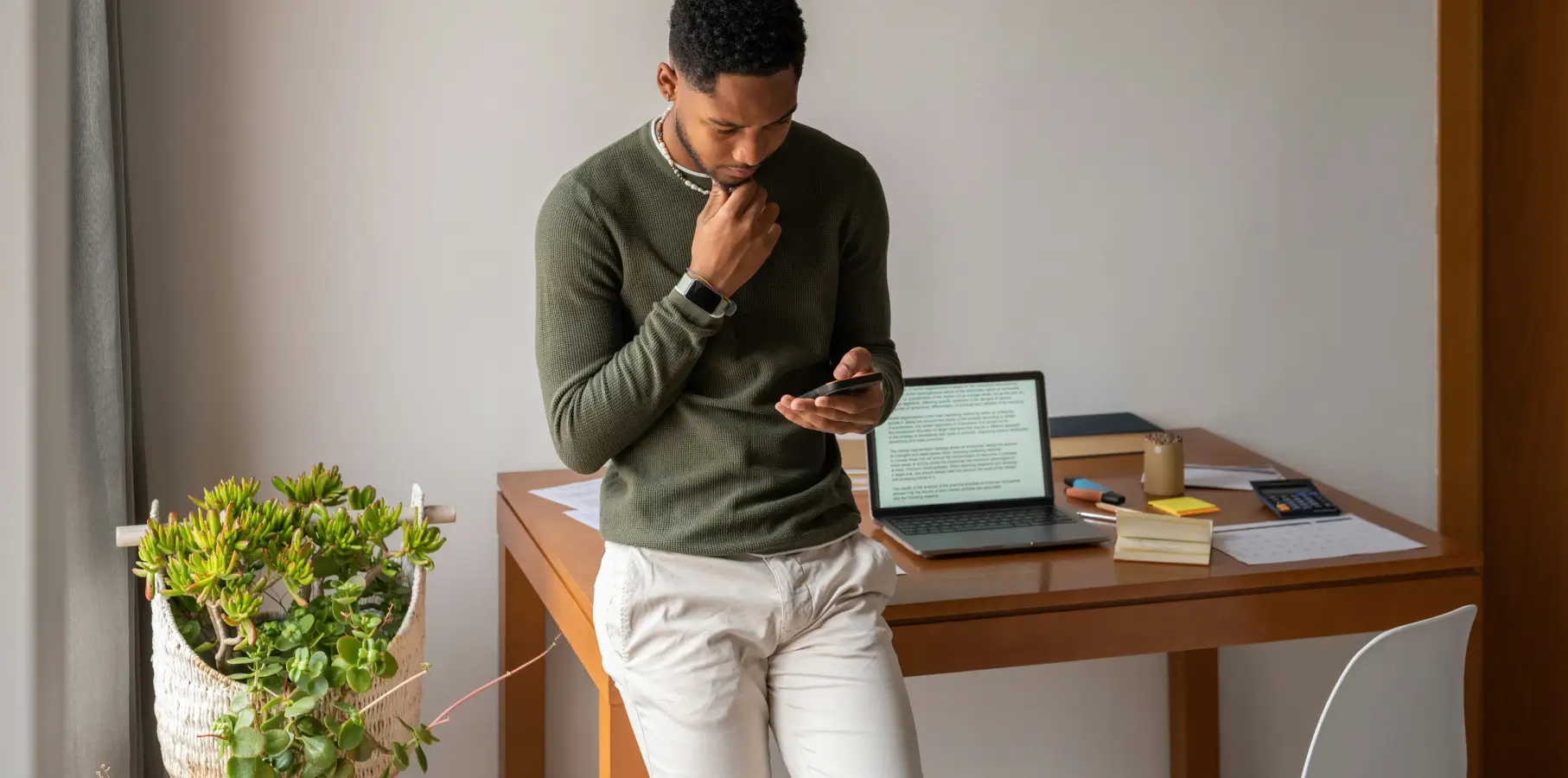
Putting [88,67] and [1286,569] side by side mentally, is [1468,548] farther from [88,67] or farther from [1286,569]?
[88,67]

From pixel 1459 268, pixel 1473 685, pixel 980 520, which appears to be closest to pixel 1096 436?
pixel 980 520

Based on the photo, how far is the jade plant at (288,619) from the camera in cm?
162

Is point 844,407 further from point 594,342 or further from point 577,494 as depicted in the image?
point 577,494

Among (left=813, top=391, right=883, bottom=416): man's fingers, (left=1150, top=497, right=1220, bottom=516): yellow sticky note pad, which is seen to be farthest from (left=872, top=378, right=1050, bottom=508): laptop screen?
(left=813, top=391, right=883, bottom=416): man's fingers

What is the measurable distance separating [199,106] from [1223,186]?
1.79 m

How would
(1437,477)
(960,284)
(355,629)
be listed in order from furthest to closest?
(1437,477) → (960,284) → (355,629)

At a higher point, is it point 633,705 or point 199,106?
point 199,106

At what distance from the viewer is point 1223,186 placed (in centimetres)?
259

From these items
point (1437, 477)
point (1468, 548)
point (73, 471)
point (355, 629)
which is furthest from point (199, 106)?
point (1437, 477)

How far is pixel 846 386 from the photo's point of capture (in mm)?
1345

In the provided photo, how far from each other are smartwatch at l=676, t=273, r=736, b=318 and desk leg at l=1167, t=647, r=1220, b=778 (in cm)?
165

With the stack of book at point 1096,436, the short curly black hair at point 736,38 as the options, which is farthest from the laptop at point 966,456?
the short curly black hair at point 736,38

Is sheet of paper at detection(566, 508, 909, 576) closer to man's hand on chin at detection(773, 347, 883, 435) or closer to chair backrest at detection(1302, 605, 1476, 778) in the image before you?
man's hand on chin at detection(773, 347, 883, 435)

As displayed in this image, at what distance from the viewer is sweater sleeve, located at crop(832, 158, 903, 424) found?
147 cm
